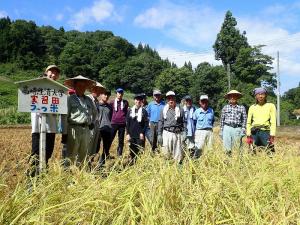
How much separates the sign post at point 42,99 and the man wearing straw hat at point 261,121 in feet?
9.67

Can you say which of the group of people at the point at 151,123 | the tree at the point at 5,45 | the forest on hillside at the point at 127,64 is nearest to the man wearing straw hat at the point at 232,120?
the group of people at the point at 151,123

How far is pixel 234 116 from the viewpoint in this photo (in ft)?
21.7

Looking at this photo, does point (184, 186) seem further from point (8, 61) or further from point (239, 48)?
point (8, 61)

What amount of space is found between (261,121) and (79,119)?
2819mm

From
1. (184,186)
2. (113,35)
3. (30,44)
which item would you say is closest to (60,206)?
(184,186)

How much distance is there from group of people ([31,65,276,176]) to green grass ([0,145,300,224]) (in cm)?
118

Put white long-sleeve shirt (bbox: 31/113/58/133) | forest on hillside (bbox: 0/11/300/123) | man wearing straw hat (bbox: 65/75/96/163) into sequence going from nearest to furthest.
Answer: white long-sleeve shirt (bbox: 31/113/58/133)
man wearing straw hat (bbox: 65/75/96/163)
forest on hillside (bbox: 0/11/300/123)

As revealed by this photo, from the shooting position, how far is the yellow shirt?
619 centimetres

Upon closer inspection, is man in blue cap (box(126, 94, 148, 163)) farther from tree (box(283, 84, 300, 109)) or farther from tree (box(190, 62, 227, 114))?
tree (box(283, 84, 300, 109))

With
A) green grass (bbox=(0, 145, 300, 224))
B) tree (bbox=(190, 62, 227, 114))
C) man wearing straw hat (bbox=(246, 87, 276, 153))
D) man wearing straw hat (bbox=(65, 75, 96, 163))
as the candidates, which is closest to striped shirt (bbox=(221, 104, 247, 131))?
man wearing straw hat (bbox=(246, 87, 276, 153))

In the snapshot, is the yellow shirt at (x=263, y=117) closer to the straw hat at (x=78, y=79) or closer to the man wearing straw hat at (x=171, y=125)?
the man wearing straw hat at (x=171, y=125)

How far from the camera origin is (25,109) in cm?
438

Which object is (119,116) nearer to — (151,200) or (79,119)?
(79,119)

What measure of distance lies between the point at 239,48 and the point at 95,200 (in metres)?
55.2
